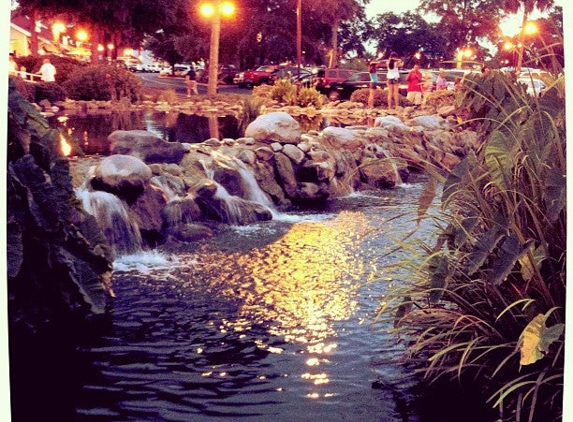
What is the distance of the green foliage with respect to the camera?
2162 cm

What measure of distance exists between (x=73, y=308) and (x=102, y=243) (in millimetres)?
391

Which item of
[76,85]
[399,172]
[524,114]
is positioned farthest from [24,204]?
[76,85]

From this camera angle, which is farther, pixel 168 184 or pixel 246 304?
pixel 168 184

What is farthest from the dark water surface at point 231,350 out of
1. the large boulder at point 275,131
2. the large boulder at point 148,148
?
the large boulder at point 275,131

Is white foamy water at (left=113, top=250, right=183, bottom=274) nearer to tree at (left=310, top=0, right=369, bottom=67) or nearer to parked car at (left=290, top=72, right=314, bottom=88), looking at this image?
tree at (left=310, top=0, right=369, bottom=67)

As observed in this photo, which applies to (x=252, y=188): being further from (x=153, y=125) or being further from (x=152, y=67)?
(x=152, y=67)

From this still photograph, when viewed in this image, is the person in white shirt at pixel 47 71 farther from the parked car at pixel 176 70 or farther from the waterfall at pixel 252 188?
the waterfall at pixel 252 188

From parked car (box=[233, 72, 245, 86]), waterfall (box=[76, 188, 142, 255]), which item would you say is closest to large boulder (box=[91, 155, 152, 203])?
waterfall (box=[76, 188, 142, 255])

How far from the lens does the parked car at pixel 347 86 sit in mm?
22672

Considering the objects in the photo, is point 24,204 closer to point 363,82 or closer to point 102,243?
point 102,243

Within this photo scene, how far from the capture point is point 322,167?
32.3ft

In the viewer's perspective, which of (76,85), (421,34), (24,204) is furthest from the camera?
(76,85)

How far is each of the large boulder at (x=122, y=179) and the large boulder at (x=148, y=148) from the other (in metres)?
1.60

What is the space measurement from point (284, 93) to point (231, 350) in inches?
739
